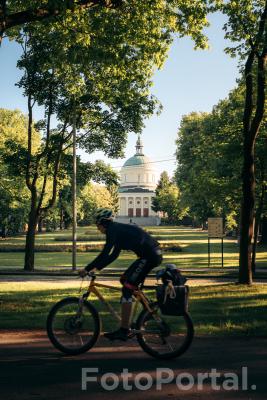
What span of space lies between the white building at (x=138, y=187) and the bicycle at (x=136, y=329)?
154 metres

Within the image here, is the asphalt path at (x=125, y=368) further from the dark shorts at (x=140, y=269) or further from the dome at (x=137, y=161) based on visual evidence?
the dome at (x=137, y=161)

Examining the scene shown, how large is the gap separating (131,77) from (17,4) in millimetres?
3739

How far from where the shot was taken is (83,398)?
4445 mm

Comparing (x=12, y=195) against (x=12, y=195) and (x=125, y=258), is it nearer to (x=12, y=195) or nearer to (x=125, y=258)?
(x=12, y=195)

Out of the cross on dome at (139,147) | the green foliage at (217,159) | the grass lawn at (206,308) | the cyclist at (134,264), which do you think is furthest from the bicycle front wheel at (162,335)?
the cross on dome at (139,147)

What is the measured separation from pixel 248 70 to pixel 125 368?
1136cm

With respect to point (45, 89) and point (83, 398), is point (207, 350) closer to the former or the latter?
point (83, 398)

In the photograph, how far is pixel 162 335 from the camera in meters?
6.00

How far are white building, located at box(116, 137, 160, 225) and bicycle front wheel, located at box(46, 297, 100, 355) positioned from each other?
154 meters

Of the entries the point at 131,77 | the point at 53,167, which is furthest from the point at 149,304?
the point at 53,167

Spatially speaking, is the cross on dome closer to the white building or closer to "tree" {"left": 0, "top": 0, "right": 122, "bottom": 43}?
the white building

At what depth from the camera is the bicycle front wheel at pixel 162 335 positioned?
19.2ft

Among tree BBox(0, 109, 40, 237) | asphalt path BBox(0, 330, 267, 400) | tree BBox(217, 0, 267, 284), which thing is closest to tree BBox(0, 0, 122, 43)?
tree BBox(217, 0, 267, 284)

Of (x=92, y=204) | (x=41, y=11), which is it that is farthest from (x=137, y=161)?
(x=41, y=11)
